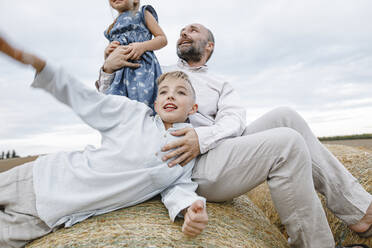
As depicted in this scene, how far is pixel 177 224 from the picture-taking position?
4.66 feet

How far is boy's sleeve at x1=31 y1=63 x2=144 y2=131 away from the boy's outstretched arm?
26 mm

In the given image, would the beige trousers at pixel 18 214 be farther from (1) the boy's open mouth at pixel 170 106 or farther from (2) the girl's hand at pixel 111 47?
(2) the girl's hand at pixel 111 47

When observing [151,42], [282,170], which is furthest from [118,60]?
[282,170]

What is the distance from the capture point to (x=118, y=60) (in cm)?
227

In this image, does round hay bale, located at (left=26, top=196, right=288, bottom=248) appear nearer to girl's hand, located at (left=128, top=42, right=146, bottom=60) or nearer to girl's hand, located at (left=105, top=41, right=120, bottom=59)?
girl's hand, located at (left=128, top=42, right=146, bottom=60)

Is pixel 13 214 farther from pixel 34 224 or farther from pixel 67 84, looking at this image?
pixel 67 84

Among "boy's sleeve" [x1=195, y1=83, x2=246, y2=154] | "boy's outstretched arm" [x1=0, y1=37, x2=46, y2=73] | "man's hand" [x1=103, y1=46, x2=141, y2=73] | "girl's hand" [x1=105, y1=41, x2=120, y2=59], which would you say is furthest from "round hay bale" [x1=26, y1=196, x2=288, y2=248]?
"girl's hand" [x1=105, y1=41, x2=120, y2=59]

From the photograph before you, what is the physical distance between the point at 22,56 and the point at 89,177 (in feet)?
1.94

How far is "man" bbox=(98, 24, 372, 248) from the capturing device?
5.21 feet

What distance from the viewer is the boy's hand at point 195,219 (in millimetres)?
1268

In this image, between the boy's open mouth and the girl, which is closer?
the boy's open mouth

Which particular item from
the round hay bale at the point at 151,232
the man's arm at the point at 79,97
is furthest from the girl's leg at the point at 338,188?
the man's arm at the point at 79,97

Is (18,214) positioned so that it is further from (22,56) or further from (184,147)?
(184,147)

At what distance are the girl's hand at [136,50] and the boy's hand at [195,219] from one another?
52.6 inches
